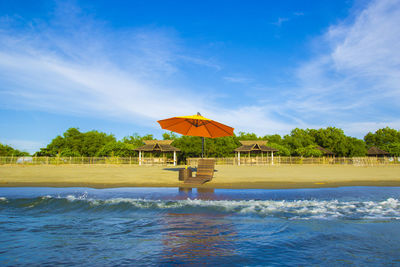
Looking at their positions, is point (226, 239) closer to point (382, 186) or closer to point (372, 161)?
point (382, 186)

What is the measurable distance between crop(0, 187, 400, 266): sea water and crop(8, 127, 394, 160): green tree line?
30677mm

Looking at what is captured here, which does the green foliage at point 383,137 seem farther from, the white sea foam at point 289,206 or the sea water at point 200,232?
the sea water at point 200,232

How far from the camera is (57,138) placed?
49.7 m

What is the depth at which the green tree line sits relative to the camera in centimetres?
4081

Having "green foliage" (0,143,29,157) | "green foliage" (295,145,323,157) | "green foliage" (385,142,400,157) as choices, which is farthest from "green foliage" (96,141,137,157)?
"green foliage" (385,142,400,157)

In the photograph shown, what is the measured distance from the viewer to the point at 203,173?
11.9 metres

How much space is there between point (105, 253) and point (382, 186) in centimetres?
1181

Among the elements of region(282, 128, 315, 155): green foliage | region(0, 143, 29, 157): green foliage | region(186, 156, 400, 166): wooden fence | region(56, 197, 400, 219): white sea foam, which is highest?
region(282, 128, 315, 155): green foliage

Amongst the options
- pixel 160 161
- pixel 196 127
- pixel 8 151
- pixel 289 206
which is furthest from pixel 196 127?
pixel 8 151

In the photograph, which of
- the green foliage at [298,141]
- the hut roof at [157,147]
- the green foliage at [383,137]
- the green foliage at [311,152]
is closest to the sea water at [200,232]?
the hut roof at [157,147]

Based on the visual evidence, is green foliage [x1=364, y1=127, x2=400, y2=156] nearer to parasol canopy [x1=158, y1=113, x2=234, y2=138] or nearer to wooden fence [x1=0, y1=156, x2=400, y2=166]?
wooden fence [x1=0, y1=156, x2=400, y2=166]

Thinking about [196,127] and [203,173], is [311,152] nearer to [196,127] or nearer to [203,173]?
[196,127]

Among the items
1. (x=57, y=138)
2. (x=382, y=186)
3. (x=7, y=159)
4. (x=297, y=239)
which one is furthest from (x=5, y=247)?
(x=57, y=138)

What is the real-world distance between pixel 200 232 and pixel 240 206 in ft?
8.05
